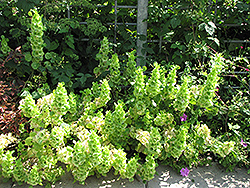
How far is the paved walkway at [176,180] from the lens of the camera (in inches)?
87.4

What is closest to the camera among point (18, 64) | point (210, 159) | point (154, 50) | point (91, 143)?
point (91, 143)

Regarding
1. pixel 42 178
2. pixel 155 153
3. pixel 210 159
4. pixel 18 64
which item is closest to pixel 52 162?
pixel 42 178

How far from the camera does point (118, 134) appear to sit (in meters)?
2.27

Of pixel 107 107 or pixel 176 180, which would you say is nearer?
pixel 176 180

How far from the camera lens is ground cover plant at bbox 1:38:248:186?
2066 millimetres

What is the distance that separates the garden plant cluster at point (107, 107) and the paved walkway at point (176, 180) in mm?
71

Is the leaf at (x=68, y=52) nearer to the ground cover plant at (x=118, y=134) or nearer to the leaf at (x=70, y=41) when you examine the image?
the leaf at (x=70, y=41)

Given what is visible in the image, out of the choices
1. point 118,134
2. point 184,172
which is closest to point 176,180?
point 184,172

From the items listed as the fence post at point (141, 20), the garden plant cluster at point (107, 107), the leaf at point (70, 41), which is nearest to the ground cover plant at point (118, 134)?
the garden plant cluster at point (107, 107)

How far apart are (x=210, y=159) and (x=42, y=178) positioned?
152cm

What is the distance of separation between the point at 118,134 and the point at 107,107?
575 millimetres

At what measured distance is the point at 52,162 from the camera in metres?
2.15

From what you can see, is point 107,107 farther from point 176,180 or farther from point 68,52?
point 176,180

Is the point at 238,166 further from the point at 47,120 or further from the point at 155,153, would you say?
the point at 47,120
